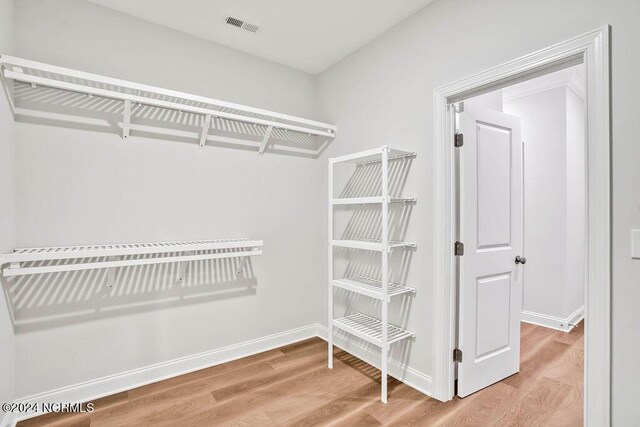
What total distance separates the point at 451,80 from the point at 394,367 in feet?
6.81

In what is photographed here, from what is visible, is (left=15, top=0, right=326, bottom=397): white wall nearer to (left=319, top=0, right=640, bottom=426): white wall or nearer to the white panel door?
(left=319, top=0, right=640, bottom=426): white wall

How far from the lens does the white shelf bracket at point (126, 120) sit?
2.00m

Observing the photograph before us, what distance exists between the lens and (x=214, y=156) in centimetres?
257

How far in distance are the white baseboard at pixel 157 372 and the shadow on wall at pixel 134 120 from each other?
1.69 metres

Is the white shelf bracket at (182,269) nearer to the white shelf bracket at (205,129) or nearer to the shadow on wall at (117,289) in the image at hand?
the shadow on wall at (117,289)

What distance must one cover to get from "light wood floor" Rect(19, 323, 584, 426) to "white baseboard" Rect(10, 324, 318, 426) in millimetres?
54

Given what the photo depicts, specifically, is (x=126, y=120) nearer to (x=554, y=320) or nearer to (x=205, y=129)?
(x=205, y=129)

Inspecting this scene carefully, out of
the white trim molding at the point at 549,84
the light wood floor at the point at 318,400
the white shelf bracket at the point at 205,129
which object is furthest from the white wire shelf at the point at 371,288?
the white trim molding at the point at 549,84

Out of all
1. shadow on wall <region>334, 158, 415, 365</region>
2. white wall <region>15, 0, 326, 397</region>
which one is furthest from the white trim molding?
white wall <region>15, 0, 326, 397</region>

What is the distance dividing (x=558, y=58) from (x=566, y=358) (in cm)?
252

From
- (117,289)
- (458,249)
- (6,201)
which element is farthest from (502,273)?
(6,201)

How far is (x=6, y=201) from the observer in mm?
1727
